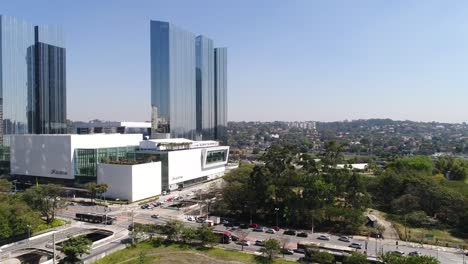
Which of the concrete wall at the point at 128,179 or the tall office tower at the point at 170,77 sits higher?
the tall office tower at the point at 170,77

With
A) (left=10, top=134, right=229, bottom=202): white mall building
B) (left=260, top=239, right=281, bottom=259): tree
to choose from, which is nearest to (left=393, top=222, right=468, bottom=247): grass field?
(left=260, top=239, right=281, bottom=259): tree

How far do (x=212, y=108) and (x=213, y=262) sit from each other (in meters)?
108

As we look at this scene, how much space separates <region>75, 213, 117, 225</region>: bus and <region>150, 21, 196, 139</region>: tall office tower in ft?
176

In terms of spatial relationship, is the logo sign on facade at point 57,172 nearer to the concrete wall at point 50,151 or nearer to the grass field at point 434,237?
the concrete wall at point 50,151

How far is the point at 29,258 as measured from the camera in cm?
4091

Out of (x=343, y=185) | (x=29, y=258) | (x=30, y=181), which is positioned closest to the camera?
(x=29, y=258)

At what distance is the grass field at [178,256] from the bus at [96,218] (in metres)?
11.0

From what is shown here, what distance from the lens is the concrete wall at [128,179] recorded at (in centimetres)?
6562

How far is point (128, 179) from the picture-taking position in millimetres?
65625

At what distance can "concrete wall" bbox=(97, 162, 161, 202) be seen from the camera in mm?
65625

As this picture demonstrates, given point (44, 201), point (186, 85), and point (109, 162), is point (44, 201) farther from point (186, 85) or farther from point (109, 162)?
point (186, 85)

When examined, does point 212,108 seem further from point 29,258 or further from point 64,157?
point 29,258

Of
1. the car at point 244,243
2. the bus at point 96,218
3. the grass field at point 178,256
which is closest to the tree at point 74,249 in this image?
the grass field at point 178,256

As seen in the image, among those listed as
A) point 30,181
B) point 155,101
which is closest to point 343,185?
point 30,181
